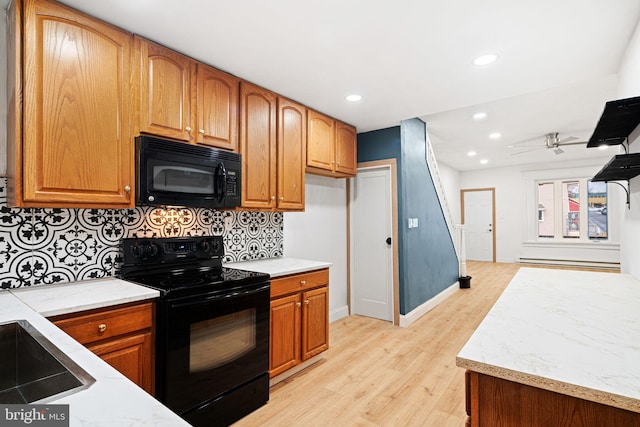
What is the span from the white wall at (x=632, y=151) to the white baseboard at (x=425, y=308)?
6.67 feet

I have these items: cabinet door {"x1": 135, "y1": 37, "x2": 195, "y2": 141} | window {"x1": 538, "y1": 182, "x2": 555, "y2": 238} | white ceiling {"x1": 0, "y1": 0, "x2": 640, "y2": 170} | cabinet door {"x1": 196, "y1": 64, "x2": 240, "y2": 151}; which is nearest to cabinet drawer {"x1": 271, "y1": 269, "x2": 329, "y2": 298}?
cabinet door {"x1": 196, "y1": 64, "x2": 240, "y2": 151}

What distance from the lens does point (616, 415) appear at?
2.51 ft

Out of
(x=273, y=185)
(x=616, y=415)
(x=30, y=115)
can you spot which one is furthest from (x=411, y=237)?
(x=30, y=115)

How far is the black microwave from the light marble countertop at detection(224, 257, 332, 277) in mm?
532

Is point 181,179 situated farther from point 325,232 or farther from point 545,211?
point 545,211

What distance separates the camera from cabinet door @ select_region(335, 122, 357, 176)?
3.57 m

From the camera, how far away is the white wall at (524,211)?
7148mm

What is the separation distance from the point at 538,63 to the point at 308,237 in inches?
98.9

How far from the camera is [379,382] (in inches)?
99.2

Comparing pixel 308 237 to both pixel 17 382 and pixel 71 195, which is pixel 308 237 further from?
pixel 17 382

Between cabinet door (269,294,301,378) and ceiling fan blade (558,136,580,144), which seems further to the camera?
ceiling fan blade (558,136,580,144)

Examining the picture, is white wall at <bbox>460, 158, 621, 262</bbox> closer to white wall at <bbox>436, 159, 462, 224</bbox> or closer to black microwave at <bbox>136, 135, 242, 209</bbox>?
white wall at <bbox>436, 159, 462, 224</bbox>

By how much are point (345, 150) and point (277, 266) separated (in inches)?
65.9

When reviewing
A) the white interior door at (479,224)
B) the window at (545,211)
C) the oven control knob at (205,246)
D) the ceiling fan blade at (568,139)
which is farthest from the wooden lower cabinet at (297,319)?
the window at (545,211)
